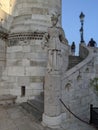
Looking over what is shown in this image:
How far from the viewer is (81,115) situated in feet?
34.4

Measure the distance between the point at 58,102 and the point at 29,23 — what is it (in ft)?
18.1

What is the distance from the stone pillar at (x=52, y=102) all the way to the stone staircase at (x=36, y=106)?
78 centimetres

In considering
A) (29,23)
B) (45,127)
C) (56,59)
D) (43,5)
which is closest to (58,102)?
(45,127)

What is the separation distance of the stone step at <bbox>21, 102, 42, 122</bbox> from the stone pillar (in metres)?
0.65

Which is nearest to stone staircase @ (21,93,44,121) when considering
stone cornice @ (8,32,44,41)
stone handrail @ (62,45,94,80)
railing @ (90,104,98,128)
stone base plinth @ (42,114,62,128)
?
stone base plinth @ (42,114,62,128)

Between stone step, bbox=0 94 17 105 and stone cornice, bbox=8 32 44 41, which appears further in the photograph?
stone cornice, bbox=8 32 44 41

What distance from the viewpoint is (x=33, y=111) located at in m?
9.80

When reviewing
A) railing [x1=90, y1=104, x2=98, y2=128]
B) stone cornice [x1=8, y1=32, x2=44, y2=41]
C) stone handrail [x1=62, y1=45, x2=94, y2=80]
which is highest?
stone cornice [x1=8, y1=32, x2=44, y2=41]

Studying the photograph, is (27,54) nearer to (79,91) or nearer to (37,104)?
(37,104)

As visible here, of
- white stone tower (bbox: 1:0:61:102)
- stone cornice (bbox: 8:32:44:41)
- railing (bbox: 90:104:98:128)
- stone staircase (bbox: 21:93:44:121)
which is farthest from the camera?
stone cornice (bbox: 8:32:44:41)

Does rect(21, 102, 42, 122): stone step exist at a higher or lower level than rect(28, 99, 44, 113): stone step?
lower

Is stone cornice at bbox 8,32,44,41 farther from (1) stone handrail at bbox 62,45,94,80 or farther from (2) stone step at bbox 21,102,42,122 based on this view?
(2) stone step at bbox 21,102,42,122

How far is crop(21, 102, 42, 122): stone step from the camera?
9161 mm

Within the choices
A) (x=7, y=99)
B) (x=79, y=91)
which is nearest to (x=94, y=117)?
(x=79, y=91)
